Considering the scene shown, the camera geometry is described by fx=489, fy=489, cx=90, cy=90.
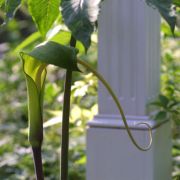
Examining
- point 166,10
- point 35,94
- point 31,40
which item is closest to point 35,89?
point 35,94

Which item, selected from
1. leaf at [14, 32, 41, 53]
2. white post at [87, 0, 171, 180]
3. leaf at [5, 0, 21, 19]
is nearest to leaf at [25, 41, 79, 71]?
leaf at [5, 0, 21, 19]

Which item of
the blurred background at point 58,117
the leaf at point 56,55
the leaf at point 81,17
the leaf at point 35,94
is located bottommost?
the blurred background at point 58,117

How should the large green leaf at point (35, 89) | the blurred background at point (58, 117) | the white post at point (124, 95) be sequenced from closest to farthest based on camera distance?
the large green leaf at point (35, 89) < the white post at point (124, 95) < the blurred background at point (58, 117)

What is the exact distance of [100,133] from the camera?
1526mm

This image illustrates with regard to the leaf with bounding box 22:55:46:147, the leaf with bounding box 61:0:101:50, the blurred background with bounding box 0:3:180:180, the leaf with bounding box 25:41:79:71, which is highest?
the leaf with bounding box 61:0:101:50

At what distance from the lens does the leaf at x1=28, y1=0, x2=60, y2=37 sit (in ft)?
4.05

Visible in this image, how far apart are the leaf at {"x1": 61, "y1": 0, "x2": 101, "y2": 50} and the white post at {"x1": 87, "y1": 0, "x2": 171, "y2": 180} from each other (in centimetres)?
42

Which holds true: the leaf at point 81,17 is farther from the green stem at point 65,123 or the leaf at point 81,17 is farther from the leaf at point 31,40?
the leaf at point 31,40

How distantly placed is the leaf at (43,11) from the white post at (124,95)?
0.98 feet

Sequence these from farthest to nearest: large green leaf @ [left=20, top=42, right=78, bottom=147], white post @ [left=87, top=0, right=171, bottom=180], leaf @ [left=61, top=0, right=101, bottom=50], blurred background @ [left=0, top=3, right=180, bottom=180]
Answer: blurred background @ [left=0, top=3, right=180, bottom=180] < white post @ [left=87, top=0, right=171, bottom=180] < large green leaf @ [left=20, top=42, right=78, bottom=147] < leaf @ [left=61, top=0, right=101, bottom=50]

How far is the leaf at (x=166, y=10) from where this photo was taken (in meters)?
Result: 1.04


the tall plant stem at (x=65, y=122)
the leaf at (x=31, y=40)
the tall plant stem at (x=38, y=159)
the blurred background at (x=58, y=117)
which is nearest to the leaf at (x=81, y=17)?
the tall plant stem at (x=65, y=122)

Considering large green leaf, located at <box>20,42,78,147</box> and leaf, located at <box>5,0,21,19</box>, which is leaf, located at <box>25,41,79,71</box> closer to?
large green leaf, located at <box>20,42,78,147</box>

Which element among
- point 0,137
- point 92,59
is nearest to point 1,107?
point 0,137
